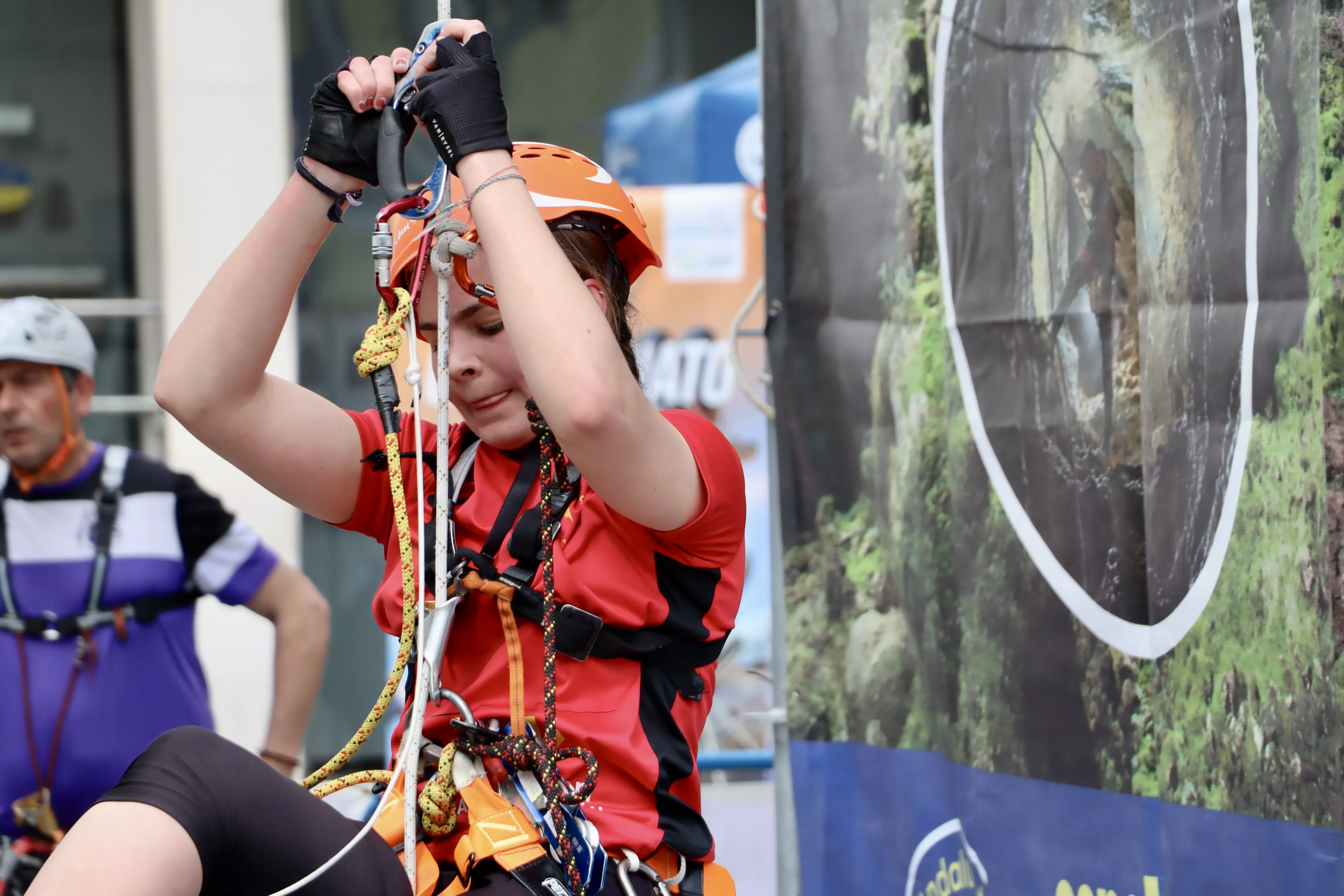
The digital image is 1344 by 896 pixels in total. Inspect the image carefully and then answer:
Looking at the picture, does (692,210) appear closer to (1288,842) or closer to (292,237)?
(292,237)

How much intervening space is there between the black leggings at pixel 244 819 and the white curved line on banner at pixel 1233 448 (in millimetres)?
1065

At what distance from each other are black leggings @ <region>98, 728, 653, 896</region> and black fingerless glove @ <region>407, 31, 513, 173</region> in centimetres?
79

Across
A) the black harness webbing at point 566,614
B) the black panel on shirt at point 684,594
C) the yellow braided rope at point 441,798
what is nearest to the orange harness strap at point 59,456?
the black harness webbing at point 566,614

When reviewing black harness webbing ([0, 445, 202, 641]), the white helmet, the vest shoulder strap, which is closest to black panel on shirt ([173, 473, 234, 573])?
black harness webbing ([0, 445, 202, 641])

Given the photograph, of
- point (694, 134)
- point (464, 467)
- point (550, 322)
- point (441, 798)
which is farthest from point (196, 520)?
point (694, 134)

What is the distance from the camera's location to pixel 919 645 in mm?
2576

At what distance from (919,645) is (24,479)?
7.96 feet

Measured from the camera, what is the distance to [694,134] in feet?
21.6

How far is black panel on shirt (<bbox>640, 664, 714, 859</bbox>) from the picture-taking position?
1842mm

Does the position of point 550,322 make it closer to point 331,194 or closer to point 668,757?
point 331,194

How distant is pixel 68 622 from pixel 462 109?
2320 mm

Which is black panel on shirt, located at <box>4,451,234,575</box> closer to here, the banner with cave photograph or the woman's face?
the banner with cave photograph

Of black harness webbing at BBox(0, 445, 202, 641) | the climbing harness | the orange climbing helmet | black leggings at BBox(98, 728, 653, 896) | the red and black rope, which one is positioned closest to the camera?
black leggings at BBox(98, 728, 653, 896)

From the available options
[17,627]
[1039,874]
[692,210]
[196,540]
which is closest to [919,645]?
[1039,874]
